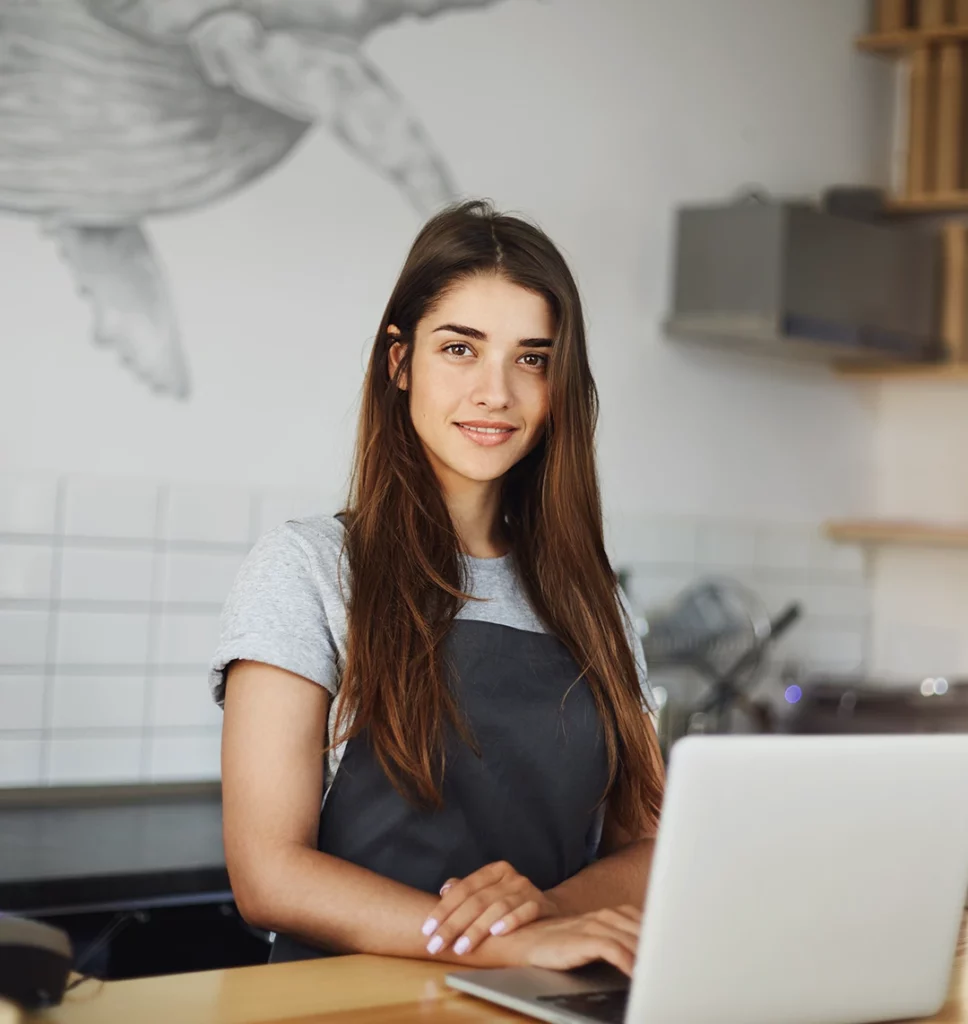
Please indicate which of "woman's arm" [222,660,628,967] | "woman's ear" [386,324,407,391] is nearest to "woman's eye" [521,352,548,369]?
"woman's ear" [386,324,407,391]

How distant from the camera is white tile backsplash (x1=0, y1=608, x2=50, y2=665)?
2.44 meters

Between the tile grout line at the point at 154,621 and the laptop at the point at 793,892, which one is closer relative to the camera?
the laptop at the point at 793,892

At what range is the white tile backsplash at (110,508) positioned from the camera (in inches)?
98.7

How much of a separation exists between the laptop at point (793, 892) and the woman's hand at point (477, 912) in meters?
0.08

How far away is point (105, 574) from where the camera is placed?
255 centimetres

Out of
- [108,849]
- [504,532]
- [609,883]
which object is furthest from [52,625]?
[609,883]

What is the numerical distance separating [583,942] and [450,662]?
1.35ft

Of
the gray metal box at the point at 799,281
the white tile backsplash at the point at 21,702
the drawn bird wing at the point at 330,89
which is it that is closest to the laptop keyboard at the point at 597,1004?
the white tile backsplash at the point at 21,702

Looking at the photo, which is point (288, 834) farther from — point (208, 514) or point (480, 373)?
point (208, 514)

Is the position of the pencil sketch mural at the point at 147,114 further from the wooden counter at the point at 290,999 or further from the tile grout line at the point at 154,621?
the wooden counter at the point at 290,999

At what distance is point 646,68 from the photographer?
3.39 meters

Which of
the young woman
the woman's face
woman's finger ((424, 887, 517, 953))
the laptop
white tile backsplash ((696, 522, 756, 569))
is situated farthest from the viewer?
white tile backsplash ((696, 522, 756, 569))

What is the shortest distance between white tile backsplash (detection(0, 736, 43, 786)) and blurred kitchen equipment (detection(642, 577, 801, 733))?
1.35 metres

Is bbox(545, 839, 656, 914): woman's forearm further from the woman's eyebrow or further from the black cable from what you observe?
the black cable
